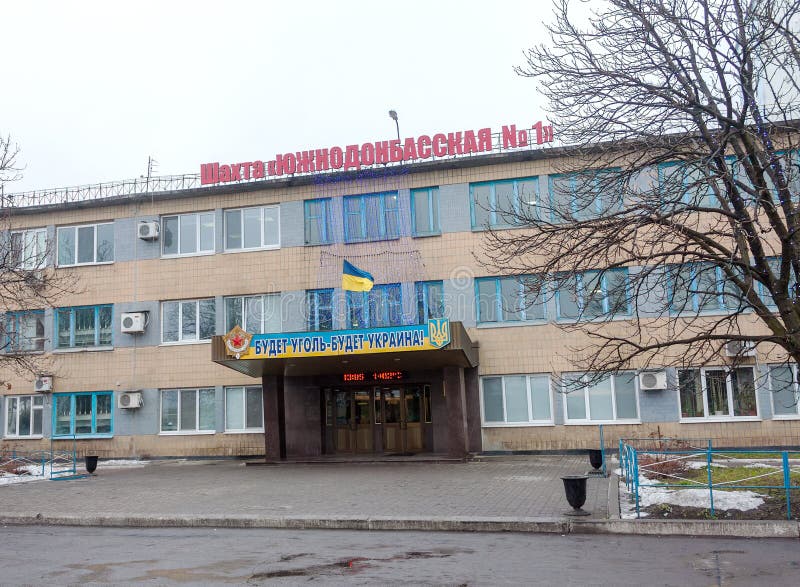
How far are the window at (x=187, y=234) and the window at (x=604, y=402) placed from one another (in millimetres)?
14069

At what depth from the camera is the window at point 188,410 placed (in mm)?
27125

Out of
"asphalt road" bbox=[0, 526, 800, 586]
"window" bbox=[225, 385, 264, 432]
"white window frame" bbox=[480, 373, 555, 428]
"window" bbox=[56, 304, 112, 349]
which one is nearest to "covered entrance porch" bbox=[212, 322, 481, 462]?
"white window frame" bbox=[480, 373, 555, 428]

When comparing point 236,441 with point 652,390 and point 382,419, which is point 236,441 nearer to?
point 382,419

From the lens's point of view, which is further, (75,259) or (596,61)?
(75,259)

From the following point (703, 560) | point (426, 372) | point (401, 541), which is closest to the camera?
point (703, 560)

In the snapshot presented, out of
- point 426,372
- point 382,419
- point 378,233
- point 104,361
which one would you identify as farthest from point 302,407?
point 104,361

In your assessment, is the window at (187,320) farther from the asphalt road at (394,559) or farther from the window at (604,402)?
the asphalt road at (394,559)

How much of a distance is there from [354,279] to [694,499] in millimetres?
12931

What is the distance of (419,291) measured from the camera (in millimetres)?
25547

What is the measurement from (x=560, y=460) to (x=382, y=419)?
6.34 m

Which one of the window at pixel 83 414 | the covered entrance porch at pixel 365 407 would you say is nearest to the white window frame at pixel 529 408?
the covered entrance porch at pixel 365 407

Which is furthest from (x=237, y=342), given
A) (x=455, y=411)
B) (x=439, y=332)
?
(x=455, y=411)

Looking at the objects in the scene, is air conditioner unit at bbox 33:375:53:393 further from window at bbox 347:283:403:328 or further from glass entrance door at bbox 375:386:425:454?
glass entrance door at bbox 375:386:425:454

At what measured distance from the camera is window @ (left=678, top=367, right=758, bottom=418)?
75.9 ft
